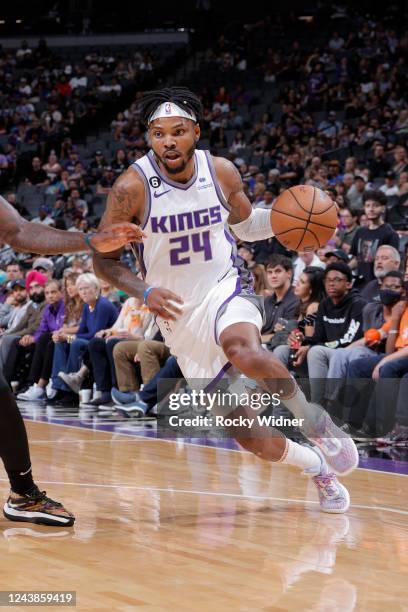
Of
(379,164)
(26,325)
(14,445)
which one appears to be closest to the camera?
(14,445)

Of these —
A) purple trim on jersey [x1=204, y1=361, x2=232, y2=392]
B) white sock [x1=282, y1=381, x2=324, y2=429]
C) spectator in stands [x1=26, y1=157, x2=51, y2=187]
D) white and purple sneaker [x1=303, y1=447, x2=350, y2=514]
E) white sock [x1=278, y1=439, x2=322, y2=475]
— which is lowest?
white and purple sneaker [x1=303, y1=447, x2=350, y2=514]

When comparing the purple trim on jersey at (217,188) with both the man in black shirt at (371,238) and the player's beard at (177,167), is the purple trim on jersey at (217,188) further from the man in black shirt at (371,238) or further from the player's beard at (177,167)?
the man in black shirt at (371,238)

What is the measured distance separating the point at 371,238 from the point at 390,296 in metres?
1.96

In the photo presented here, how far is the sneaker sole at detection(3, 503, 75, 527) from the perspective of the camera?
446 centimetres

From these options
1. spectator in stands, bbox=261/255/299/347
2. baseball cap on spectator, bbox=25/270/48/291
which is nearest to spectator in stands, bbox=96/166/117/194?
baseball cap on spectator, bbox=25/270/48/291

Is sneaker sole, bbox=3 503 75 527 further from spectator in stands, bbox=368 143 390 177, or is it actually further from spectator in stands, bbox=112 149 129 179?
spectator in stands, bbox=112 149 129 179

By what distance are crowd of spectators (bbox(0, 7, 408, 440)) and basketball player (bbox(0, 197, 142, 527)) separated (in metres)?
3.52

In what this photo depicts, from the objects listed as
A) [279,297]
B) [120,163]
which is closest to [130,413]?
[279,297]

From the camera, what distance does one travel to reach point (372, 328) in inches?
314

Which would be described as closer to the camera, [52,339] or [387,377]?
[387,377]

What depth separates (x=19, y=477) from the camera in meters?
4.48

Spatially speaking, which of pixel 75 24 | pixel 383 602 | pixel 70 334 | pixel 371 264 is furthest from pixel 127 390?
pixel 75 24

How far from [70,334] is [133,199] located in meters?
6.19

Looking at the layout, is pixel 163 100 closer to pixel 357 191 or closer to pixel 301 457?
pixel 301 457
